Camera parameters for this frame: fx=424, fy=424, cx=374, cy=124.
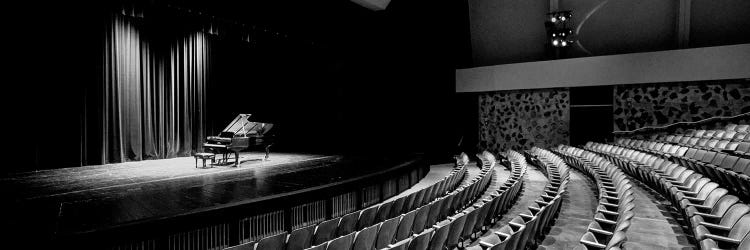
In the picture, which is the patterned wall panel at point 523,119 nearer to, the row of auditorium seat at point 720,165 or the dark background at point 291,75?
the dark background at point 291,75

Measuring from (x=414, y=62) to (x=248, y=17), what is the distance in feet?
12.3

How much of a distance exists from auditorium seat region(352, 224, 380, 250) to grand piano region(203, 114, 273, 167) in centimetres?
356

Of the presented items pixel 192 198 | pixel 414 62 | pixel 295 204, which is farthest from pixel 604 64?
pixel 192 198

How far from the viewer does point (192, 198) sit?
3.21 meters

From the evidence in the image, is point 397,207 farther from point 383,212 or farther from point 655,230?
point 655,230

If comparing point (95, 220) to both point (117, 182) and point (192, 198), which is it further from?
point (117, 182)

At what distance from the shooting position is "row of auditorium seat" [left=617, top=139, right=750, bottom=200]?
3018mm

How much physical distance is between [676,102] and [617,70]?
3.23ft

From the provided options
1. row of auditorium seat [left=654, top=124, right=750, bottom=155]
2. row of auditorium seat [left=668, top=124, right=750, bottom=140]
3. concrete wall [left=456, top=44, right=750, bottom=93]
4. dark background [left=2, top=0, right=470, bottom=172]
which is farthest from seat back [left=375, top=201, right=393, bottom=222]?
concrete wall [left=456, top=44, right=750, bottom=93]

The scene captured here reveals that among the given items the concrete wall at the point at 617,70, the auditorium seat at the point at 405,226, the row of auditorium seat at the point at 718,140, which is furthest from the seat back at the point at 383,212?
the concrete wall at the point at 617,70

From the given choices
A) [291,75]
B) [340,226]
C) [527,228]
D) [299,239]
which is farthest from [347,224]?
[291,75]

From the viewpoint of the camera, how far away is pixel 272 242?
2.00 m

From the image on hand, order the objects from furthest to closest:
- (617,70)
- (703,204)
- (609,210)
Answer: (617,70) → (609,210) → (703,204)

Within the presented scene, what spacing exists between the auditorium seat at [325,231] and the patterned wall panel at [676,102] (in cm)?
650
